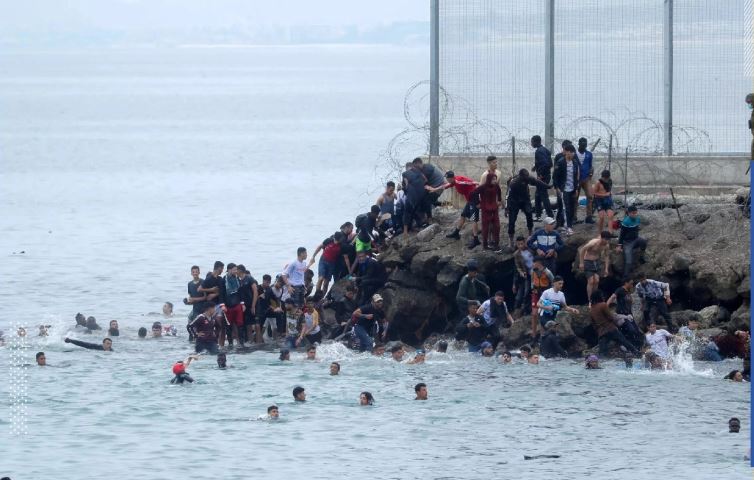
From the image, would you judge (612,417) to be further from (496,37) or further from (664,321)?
(496,37)

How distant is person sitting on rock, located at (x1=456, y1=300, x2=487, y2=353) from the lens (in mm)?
31391

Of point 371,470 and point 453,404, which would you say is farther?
point 453,404

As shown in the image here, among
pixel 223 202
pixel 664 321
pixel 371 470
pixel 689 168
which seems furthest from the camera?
pixel 223 202

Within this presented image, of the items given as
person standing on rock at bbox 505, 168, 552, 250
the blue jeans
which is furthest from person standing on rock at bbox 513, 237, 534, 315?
the blue jeans

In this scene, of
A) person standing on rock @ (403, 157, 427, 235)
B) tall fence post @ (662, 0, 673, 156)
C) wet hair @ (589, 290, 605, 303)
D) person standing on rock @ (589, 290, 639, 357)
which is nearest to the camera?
person standing on rock @ (589, 290, 639, 357)

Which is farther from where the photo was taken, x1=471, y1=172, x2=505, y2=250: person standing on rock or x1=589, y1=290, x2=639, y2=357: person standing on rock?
x1=471, y1=172, x2=505, y2=250: person standing on rock

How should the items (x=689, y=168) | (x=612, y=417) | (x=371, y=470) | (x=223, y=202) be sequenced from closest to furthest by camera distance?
(x=371, y=470) → (x=612, y=417) → (x=689, y=168) → (x=223, y=202)

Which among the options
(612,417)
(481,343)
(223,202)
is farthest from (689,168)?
(223,202)

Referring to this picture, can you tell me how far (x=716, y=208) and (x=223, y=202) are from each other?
170ft

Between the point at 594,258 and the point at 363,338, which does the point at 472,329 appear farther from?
the point at 594,258

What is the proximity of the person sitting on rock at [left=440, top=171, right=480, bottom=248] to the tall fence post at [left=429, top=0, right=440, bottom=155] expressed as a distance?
227cm

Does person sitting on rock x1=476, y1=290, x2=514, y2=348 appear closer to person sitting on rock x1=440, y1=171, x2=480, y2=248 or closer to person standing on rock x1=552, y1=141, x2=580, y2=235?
person sitting on rock x1=440, y1=171, x2=480, y2=248

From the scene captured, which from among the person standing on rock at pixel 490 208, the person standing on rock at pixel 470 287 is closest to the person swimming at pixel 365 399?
the person standing on rock at pixel 470 287

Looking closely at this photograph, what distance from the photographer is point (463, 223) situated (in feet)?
111
